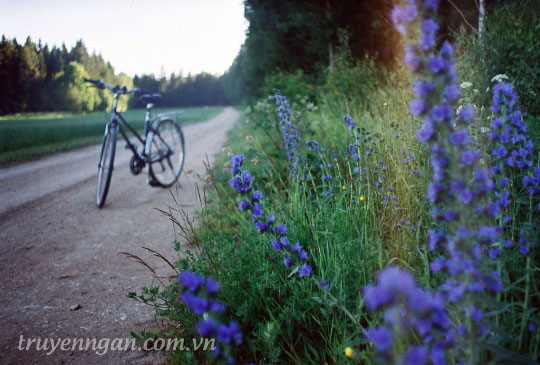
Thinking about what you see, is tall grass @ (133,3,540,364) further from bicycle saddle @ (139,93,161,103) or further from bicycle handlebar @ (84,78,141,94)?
bicycle saddle @ (139,93,161,103)

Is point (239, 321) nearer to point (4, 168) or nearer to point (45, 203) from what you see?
point (45, 203)

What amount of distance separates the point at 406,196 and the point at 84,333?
2.38 m

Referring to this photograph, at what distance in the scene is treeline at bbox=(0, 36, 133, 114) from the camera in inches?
230

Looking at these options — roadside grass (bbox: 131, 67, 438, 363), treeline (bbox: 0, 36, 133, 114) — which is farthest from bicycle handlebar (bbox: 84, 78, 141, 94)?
roadside grass (bbox: 131, 67, 438, 363)

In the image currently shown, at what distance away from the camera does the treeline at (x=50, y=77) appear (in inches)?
230

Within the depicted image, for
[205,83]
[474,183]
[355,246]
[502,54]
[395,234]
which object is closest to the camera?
[474,183]

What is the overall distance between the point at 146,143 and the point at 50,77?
121 inches

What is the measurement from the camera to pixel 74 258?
10.6ft

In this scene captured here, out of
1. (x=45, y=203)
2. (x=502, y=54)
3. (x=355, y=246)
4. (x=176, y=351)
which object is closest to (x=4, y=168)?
Result: (x=45, y=203)

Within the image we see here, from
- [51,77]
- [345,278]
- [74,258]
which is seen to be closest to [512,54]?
[345,278]

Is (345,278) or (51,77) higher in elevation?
(51,77)

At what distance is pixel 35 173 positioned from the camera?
22.0ft

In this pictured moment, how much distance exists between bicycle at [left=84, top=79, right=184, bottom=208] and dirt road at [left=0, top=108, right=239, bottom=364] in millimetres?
292

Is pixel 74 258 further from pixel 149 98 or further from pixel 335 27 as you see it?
pixel 335 27
